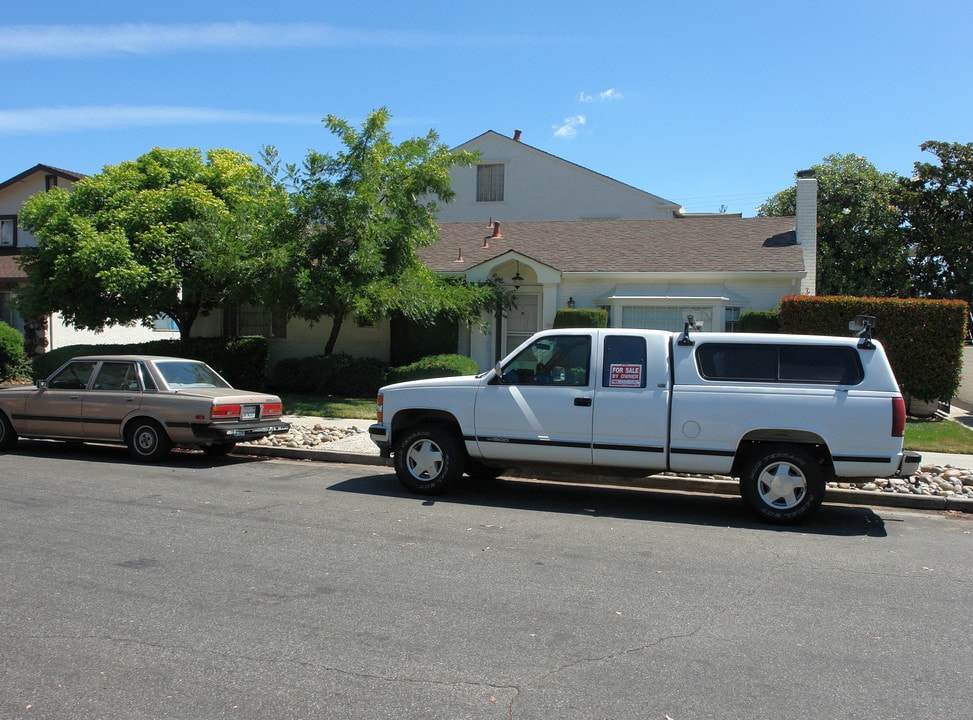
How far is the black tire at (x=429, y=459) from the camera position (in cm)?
893

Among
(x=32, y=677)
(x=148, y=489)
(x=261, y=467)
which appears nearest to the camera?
(x=32, y=677)

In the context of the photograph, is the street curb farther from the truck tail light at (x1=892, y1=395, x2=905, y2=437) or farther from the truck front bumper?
the truck front bumper

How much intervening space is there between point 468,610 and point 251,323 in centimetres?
1839

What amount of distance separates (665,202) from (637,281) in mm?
12109

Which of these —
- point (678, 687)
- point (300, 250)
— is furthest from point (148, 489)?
point (300, 250)

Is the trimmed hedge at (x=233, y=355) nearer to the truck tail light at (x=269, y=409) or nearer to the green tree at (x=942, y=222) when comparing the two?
the truck tail light at (x=269, y=409)

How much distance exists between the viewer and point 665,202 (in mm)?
29703

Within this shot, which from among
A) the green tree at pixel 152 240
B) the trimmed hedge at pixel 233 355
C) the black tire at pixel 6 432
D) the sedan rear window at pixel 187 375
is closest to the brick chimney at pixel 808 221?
the green tree at pixel 152 240

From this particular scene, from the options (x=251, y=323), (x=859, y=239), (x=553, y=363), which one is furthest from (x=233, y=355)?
(x=859, y=239)

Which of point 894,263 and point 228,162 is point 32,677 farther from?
point 894,263

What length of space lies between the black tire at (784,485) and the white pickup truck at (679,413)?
10mm

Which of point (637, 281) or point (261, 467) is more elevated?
point (637, 281)

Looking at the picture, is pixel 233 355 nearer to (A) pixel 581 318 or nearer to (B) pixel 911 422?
(A) pixel 581 318

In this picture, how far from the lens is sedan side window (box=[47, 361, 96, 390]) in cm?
1159
